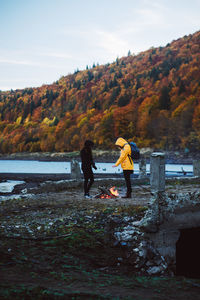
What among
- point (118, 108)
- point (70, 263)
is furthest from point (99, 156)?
point (70, 263)

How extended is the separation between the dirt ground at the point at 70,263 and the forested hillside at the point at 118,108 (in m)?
87.9

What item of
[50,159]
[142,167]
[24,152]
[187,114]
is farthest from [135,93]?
[142,167]

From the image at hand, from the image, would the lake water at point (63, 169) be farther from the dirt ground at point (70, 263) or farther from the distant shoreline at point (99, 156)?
the dirt ground at point (70, 263)

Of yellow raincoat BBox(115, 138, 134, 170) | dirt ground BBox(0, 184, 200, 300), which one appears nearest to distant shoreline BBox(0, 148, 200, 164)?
yellow raincoat BBox(115, 138, 134, 170)

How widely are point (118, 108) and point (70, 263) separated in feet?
378

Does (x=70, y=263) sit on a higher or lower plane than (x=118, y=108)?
lower

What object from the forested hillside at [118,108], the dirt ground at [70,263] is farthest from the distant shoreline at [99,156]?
the dirt ground at [70,263]

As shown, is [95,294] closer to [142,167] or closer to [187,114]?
[142,167]

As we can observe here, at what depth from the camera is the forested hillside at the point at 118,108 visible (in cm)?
10231

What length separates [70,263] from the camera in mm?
5645

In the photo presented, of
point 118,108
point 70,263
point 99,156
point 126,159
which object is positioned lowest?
point 70,263

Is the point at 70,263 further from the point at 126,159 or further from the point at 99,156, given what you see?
the point at 99,156

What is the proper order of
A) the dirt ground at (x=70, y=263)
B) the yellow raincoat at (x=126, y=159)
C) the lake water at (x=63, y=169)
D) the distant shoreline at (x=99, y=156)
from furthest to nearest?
the distant shoreline at (x=99, y=156)
the lake water at (x=63, y=169)
the yellow raincoat at (x=126, y=159)
the dirt ground at (x=70, y=263)

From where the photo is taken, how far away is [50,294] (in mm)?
4070
